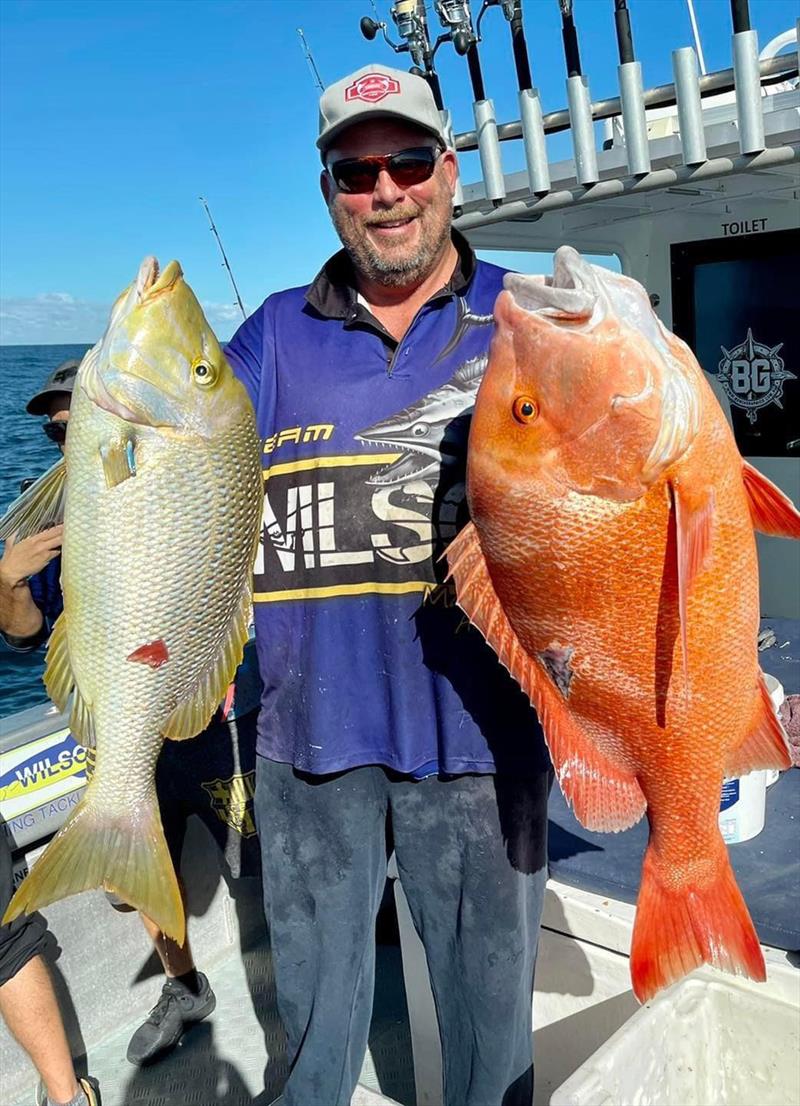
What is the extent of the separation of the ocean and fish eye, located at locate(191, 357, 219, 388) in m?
6.89

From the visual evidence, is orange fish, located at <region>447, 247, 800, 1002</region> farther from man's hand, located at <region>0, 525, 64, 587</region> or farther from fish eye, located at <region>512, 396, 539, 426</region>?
man's hand, located at <region>0, 525, 64, 587</region>

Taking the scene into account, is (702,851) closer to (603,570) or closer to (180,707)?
(603,570)

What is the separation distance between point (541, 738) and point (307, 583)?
0.68 m

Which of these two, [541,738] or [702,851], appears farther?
[541,738]

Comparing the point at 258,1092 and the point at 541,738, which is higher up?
the point at 541,738

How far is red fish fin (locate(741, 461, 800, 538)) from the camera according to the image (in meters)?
1.80

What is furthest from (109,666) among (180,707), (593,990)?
(593,990)

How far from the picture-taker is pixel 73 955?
142 inches

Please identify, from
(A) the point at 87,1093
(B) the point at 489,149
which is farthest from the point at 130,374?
(B) the point at 489,149

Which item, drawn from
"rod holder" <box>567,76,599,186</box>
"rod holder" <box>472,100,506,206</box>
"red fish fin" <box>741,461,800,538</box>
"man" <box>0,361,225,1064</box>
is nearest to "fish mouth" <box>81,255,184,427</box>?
"red fish fin" <box>741,461,800,538</box>

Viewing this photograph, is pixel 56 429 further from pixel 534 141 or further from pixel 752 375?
pixel 752 375

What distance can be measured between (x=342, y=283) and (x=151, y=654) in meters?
1.06

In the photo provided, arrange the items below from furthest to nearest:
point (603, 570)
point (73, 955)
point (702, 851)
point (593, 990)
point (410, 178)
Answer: point (73, 955)
point (593, 990)
point (410, 178)
point (702, 851)
point (603, 570)

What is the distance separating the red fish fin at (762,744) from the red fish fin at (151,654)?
120 centimetres
